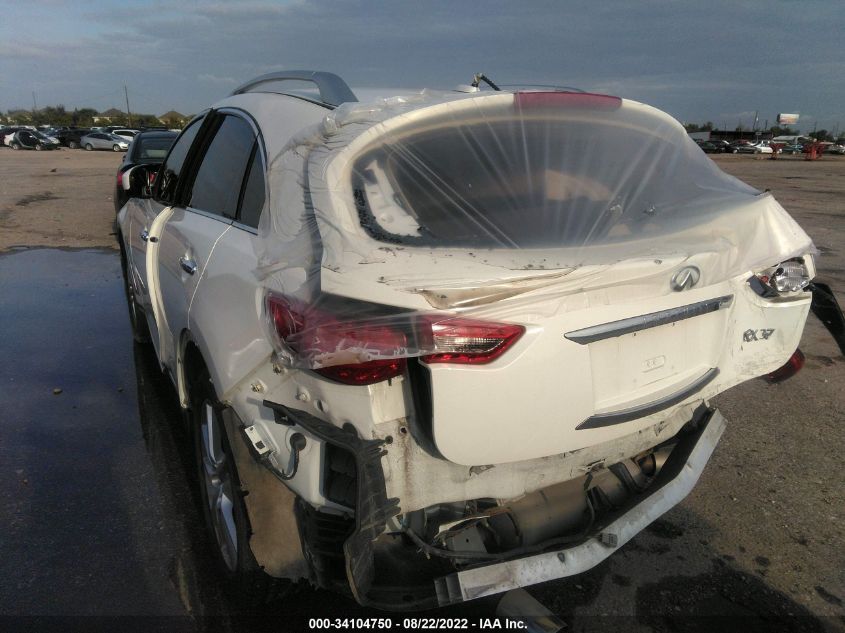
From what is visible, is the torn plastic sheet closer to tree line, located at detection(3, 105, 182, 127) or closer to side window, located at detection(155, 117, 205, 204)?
side window, located at detection(155, 117, 205, 204)

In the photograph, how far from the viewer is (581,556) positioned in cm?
211

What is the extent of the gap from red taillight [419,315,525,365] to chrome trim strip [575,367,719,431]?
0.39 metres

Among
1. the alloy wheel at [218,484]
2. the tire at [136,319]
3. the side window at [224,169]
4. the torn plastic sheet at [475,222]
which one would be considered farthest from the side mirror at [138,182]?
the torn plastic sheet at [475,222]

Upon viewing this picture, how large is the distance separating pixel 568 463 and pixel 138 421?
9.98 ft

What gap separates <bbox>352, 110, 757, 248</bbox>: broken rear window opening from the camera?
6.48 feet

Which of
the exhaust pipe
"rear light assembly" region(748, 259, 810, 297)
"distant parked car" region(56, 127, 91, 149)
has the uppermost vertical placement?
"rear light assembly" region(748, 259, 810, 297)

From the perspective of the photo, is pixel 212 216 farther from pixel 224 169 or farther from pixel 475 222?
pixel 475 222

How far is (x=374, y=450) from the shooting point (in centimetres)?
183

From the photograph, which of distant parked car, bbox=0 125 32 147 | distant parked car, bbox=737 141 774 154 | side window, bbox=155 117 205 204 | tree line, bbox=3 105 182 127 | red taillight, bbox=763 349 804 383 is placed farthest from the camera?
tree line, bbox=3 105 182 127

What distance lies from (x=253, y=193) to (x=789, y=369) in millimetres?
2299

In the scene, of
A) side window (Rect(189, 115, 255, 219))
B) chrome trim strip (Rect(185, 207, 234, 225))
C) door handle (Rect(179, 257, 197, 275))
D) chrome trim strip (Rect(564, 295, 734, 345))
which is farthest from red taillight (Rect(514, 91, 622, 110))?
door handle (Rect(179, 257, 197, 275))

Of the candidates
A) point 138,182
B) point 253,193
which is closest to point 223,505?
point 253,193

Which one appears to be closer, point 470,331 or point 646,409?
point 470,331

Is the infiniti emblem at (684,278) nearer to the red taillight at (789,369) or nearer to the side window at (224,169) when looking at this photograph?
the red taillight at (789,369)
